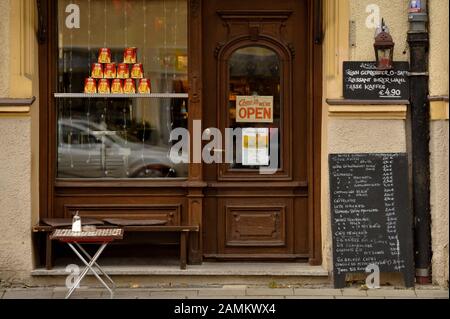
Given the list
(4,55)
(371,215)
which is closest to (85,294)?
(4,55)

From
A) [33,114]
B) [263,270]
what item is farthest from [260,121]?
[33,114]

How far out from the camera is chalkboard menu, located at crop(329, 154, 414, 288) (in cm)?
855

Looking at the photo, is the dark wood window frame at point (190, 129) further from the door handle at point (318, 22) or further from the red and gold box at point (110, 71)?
the red and gold box at point (110, 71)

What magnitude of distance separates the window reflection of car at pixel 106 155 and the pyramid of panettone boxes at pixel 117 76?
404 millimetres

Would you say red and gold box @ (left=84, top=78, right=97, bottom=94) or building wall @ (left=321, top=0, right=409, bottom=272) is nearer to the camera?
building wall @ (left=321, top=0, right=409, bottom=272)

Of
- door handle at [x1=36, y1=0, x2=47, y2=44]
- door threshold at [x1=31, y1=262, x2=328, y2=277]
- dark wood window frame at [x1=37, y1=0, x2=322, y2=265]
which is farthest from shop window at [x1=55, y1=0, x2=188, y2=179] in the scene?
door threshold at [x1=31, y1=262, x2=328, y2=277]

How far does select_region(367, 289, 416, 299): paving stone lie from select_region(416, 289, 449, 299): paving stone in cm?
7

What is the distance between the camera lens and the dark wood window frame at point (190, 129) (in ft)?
29.6

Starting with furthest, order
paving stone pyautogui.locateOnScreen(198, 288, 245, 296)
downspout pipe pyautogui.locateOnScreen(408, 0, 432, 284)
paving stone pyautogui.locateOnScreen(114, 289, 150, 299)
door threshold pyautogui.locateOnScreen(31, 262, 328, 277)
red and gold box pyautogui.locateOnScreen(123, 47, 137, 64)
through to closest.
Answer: red and gold box pyautogui.locateOnScreen(123, 47, 137, 64)
door threshold pyautogui.locateOnScreen(31, 262, 328, 277)
downspout pipe pyautogui.locateOnScreen(408, 0, 432, 284)
paving stone pyautogui.locateOnScreen(198, 288, 245, 296)
paving stone pyautogui.locateOnScreen(114, 289, 150, 299)

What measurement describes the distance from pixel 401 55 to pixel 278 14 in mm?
1383

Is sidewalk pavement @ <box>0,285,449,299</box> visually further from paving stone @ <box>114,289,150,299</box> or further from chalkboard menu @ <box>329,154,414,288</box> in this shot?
chalkboard menu @ <box>329,154,414,288</box>

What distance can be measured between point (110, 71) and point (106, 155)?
882 millimetres
